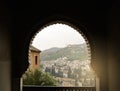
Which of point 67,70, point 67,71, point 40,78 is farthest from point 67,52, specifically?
point 40,78

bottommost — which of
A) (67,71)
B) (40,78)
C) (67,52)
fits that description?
(40,78)

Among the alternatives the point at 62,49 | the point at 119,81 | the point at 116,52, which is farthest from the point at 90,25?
the point at 62,49

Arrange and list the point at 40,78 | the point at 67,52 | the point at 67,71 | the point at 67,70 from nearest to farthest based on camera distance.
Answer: the point at 67,71, the point at 67,70, the point at 67,52, the point at 40,78

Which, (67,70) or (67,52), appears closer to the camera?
(67,70)

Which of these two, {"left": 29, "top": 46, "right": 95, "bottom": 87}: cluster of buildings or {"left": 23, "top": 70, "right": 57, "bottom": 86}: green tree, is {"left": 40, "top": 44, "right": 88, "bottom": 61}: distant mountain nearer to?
{"left": 29, "top": 46, "right": 95, "bottom": 87}: cluster of buildings

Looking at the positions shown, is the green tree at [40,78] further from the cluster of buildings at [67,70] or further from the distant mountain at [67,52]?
the cluster of buildings at [67,70]

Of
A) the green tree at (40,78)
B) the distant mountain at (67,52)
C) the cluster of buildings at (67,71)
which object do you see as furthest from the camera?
the green tree at (40,78)

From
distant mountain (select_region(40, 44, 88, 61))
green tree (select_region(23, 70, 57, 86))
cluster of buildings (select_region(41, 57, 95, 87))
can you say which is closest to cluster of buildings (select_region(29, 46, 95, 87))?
cluster of buildings (select_region(41, 57, 95, 87))

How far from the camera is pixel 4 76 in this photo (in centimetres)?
393

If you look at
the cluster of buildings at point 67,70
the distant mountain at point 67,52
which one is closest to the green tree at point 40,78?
the distant mountain at point 67,52

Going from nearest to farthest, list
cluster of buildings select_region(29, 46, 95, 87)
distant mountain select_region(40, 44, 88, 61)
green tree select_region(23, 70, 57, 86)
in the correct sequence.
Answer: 1. cluster of buildings select_region(29, 46, 95, 87)
2. distant mountain select_region(40, 44, 88, 61)
3. green tree select_region(23, 70, 57, 86)

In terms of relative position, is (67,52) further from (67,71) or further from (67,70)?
(67,71)

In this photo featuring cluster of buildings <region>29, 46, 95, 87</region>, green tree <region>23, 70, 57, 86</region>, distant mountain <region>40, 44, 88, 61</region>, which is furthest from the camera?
green tree <region>23, 70, 57, 86</region>

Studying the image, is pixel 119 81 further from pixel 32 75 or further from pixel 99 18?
pixel 32 75
